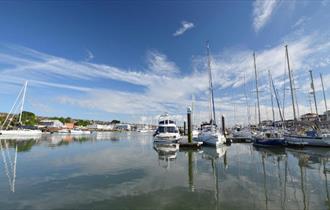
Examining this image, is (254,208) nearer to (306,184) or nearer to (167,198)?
(167,198)

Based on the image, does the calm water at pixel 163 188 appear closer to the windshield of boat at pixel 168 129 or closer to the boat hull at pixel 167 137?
the boat hull at pixel 167 137

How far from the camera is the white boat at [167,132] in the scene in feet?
129

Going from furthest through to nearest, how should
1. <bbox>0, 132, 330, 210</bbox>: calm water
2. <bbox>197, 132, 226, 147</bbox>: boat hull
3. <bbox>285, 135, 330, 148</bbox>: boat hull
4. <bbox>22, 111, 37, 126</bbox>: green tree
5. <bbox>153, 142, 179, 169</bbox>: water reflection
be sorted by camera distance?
1. <bbox>22, 111, 37, 126</bbox>: green tree
2. <bbox>197, 132, 226, 147</bbox>: boat hull
3. <bbox>285, 135, 330, 148</bbox>: boat hull
4. <bbox>153, 142, 179, 169</bbox>: water reflection
5. <bbox>0, 132, 330, 210</bbox>: calm water

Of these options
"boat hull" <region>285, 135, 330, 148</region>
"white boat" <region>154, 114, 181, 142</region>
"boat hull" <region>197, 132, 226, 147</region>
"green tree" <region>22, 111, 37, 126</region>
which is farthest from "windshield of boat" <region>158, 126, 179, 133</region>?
"green tree" <region>22, 111, 37, 126</region>

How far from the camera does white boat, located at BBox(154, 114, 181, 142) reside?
39219mm

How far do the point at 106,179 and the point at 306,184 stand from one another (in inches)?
473

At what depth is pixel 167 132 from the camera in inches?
1646

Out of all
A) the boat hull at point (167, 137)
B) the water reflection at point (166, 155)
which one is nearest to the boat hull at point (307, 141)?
the boat hull at point (167, 137)

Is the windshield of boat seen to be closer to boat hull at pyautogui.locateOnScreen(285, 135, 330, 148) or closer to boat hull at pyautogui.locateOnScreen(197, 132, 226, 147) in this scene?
boat hull at pyautogui.locateOnScreen(197, 132, 226, 147)

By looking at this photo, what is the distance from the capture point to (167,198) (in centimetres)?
962

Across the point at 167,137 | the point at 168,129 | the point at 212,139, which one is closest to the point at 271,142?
the point at 212,139

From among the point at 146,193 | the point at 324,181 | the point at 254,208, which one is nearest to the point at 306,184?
the point at 324,181

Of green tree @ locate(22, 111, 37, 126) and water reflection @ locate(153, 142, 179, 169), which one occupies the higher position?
green tree @ locate(22, 111, 37, 126)

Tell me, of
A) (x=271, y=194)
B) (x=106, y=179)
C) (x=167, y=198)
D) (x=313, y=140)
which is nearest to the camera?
(x=167, y=198)
